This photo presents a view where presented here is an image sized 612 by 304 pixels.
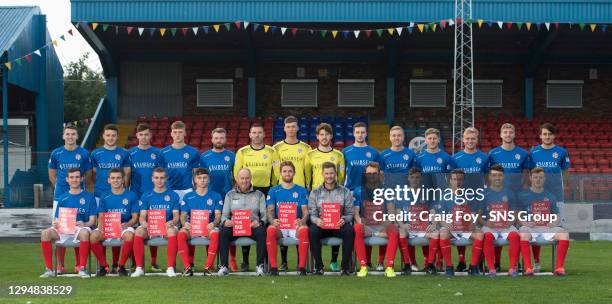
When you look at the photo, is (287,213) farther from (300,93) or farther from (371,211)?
(300,93)

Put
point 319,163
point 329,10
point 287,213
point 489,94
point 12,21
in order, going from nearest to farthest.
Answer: point 287,213 < point 319,163 < point 329,10 < point 12,21 < point 489,94

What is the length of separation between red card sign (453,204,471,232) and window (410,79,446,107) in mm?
19775

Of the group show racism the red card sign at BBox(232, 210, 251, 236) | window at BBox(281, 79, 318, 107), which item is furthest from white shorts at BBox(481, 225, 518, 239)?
window at BBox(281, 79, 318, 107)

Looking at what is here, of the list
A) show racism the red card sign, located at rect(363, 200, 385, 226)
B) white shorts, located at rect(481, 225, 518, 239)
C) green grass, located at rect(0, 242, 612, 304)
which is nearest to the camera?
green grass, located at rect(0, 242, 612, 304)

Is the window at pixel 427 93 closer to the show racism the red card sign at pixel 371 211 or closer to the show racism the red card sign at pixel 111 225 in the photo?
the show racism the red card sign at pixel 371 211

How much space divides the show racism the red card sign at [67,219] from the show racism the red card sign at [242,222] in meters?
2.04

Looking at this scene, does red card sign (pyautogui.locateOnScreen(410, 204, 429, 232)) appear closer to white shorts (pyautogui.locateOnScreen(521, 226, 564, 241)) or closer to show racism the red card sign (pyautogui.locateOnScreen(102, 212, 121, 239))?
white shorts (pyautogui.locateOnScreen(521, 226, 564, 241))

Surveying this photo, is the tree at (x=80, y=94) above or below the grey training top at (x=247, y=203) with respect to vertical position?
above

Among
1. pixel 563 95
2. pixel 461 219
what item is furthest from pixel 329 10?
pixel 461 219

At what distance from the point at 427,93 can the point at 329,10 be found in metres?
6.23

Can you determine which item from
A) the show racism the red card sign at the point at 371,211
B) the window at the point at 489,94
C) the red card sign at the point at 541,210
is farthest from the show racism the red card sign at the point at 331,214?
the window at the point at 489,94

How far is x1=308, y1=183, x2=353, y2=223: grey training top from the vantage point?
1238 centimetres

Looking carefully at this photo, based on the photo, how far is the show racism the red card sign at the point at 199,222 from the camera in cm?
1243

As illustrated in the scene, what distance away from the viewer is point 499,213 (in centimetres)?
1239
